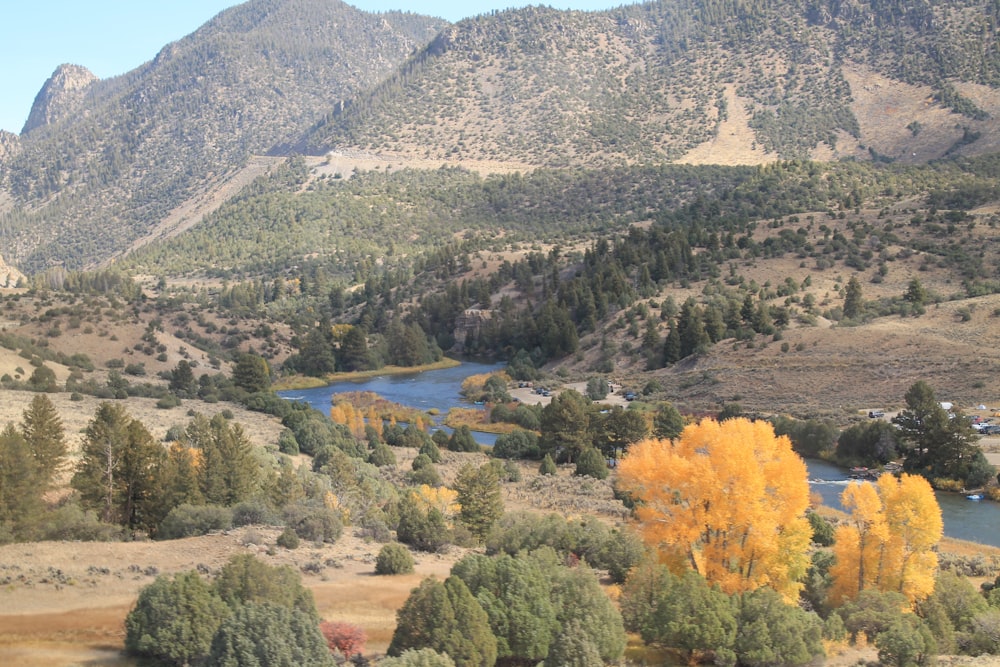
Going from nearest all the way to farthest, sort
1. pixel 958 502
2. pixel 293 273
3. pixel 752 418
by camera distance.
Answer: pixel 958 502 → pixel 752 418 → pixel 293 273

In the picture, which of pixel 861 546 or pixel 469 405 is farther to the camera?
pixel 469 405

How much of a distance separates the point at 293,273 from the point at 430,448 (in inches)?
4990

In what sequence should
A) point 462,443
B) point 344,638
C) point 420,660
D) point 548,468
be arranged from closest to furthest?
point 420,660 → point 344,638 → point 548,468 → point 462,443

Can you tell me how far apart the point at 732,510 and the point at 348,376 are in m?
93.1

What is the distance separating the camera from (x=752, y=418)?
80.6 meters

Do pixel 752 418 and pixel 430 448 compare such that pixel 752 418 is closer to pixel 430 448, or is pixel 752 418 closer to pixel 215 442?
pixel 430 448

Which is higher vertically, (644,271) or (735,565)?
(644,271)

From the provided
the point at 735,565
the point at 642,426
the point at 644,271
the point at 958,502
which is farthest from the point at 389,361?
the point at 735,565

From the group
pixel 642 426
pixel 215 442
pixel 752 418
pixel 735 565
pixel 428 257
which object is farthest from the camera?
pixel 428 257

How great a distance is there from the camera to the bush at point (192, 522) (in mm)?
35375

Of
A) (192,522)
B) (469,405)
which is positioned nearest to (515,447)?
(469,405)

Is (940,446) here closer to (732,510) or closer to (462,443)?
(462,443)

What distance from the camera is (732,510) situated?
32125 millimetres

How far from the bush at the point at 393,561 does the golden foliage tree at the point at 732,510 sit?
7586mm
